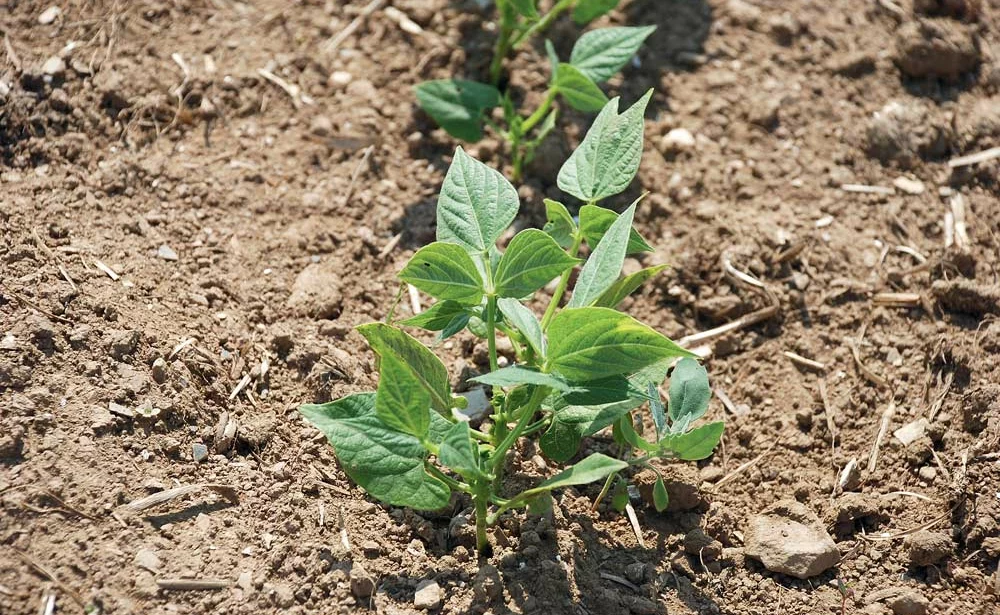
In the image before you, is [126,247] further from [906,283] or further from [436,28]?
[906,283]

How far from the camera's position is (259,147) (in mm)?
2656

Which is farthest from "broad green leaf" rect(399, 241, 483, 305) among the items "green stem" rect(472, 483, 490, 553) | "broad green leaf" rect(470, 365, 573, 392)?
"green stem" rect(472, 483, 490, 553)

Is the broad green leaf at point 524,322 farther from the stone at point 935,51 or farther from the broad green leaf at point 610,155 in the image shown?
the stone at point 935,51

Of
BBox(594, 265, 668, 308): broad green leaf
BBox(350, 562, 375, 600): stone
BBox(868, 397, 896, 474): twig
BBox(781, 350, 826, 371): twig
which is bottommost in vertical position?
BBox(868, 397, 896, 474): twig

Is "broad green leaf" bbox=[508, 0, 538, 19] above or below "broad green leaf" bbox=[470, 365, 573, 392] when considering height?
above

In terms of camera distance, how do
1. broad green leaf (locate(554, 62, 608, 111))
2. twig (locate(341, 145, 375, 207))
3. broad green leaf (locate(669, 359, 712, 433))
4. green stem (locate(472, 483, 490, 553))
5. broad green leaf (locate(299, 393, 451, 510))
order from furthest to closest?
twig (locate(341, 145, 375, 207)), broad green leaf (locate(554, 62, 608, 111)), broad green leaf (locate(669, 359, 712, 433)), green stem (locate(472, 483, 490, 553)), broad green leaf (locate(299, 393, 451, 510))

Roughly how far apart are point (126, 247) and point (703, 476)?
155 centimetres

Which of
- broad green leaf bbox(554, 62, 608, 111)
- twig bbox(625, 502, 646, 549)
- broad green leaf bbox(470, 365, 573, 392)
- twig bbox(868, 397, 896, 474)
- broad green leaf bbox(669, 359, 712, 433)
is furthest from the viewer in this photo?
broad green leaf bbox(554, 62, 608, 111)

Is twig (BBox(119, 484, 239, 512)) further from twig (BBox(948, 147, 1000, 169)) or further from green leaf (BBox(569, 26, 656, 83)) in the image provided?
twig (BBox(948, 147, 1000, 169))

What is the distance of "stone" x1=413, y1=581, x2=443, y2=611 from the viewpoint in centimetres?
176

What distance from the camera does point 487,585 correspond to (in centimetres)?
179

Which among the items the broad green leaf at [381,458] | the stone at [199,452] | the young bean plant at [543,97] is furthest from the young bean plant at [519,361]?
the young bean plant at [543,97]

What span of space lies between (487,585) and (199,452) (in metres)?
0.68

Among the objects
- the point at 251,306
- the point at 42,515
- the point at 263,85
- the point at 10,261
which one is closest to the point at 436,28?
the point at 263,85
